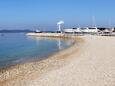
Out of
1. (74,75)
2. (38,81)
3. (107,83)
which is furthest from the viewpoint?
(74,75)

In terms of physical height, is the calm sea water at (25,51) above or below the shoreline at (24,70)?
below

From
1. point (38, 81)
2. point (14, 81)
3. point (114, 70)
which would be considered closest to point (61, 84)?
point (38, 81)

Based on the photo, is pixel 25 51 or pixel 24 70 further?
pixel 25 51

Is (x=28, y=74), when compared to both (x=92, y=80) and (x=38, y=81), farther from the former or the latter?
(x=92, y=80)

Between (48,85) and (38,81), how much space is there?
4.15ft

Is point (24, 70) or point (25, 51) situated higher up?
point (24, 70)

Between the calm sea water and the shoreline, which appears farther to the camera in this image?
the calm sea water

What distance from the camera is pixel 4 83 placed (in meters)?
14.8

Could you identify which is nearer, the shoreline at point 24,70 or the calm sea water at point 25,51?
the shoreline at point 24,70

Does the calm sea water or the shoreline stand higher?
the shoreline

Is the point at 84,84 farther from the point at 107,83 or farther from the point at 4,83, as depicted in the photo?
the point at 4,83

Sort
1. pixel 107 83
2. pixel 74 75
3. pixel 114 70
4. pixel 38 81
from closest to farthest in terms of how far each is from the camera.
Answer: pixel 107 83 → pixel 38 81 → pixel 74 75 → pixel 114 70

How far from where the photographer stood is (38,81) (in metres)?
14.3

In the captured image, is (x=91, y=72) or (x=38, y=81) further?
(x=91, y=72)
